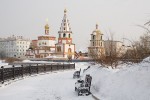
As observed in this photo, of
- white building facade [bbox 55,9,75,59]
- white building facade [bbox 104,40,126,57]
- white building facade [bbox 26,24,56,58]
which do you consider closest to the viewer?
white building facade [bbox 104,40,126,57]

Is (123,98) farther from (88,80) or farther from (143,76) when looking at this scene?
(88,80)

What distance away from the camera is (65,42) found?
320 ft

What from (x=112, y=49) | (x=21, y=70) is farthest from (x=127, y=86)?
(x=21, y=70)

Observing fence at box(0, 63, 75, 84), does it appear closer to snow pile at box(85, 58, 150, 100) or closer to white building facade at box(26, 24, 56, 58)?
snow pile at box(85, 58, 150, 100)

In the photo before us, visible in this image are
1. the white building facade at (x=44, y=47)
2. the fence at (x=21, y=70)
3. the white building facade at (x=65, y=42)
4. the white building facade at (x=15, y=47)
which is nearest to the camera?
the fence at (x=21, y=70)

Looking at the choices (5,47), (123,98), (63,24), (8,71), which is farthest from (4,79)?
(5,47)

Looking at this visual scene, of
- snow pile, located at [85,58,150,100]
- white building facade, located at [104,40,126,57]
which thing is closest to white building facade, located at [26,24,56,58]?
white building facade, located at [104,40,126,57]

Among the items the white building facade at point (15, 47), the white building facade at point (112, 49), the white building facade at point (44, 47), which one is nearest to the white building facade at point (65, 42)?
the white building facade at point (44, 47)

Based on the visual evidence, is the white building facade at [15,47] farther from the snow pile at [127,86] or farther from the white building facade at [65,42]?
the snow pile at [127,86]

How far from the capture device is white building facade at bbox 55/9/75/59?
9700 cm

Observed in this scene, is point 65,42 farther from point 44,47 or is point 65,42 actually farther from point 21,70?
point 21,70

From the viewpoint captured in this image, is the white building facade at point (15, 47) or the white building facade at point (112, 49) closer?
the white building facade at point (112, 49)

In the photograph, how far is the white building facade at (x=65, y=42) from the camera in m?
97.0

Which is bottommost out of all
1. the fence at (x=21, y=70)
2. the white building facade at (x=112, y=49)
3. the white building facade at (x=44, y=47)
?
the fence at (x=21, y=70)
